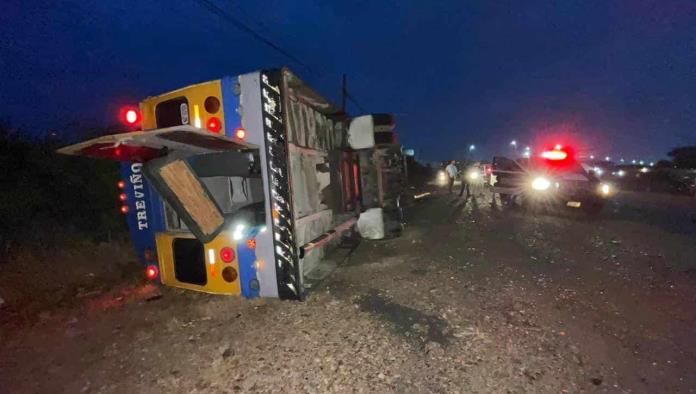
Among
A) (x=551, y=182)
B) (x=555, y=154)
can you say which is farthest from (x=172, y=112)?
(x=555, y=154)

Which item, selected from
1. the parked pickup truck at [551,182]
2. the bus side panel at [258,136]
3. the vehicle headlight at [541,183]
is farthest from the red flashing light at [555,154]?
the bus side panel at [258,136]

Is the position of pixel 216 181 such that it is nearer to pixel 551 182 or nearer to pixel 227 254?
pixel 227 254

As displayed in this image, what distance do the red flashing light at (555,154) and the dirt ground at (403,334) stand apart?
5.84m

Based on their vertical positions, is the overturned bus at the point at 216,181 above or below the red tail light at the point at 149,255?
above

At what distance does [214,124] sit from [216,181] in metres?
1.17

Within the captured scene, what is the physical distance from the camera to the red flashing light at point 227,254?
12.5 ft

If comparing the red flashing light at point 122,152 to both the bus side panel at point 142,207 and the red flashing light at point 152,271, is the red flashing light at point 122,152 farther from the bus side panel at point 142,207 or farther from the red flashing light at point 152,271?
the red flashing light at point 152,271

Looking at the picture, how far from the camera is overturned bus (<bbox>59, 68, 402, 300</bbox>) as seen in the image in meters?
3.23

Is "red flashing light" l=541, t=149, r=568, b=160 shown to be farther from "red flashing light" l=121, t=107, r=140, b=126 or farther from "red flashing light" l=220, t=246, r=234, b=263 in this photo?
"red flashing light" l=121, t=107, r=140, b=126

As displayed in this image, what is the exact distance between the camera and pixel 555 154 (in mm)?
10859

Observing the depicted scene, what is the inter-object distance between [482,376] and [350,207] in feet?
13.7

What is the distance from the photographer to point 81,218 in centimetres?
652

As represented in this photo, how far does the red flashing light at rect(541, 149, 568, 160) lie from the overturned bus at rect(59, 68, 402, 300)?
30.9 ft

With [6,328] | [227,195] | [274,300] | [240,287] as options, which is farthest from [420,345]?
[6,328]
